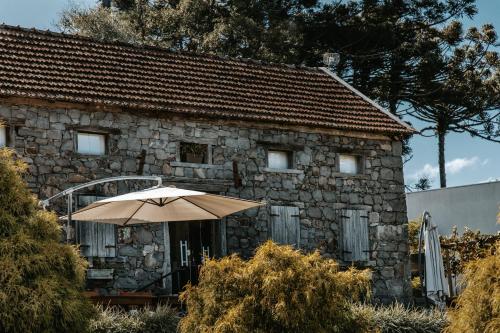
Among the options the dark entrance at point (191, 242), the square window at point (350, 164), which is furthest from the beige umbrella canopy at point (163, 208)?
the square window at point (350, 164)

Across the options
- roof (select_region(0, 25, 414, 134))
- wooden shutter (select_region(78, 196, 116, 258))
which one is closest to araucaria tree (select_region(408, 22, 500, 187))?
roof (select_region(0, 25, 414, 134))

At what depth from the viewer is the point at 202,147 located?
18.3 meters

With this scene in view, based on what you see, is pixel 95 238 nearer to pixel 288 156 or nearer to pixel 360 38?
pixel 288 156

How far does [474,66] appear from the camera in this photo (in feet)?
114

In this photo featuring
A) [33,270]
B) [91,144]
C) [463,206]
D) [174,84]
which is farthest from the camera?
[463,206]

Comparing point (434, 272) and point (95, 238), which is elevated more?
point (95, 238)

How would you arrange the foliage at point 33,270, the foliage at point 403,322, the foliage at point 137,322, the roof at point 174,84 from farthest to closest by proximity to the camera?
the roof at point 174,84 < the foliage at point 403,322 < the foliage at point 137,322 < the foliage at point 33,270

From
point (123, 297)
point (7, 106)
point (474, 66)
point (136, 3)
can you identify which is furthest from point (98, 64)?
point (474, 66)

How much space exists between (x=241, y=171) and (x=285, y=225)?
1.52 meters

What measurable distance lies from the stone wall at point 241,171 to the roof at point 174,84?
333 mm

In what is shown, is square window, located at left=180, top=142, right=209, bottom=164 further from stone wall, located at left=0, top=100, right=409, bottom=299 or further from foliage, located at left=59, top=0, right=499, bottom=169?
foliage, located at left=59, top=0, right=499, bottom=169

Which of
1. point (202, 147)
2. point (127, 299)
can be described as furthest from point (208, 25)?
point (127, 299)

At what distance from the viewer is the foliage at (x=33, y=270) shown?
9359 millimetres

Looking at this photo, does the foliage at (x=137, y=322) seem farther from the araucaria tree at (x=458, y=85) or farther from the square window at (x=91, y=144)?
the araucaria tree at (x=458, y=85)
